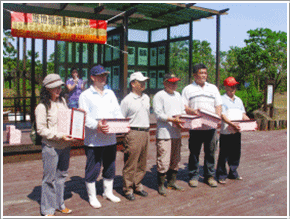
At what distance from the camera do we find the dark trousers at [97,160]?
402cm

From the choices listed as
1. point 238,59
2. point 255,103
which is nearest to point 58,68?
point 255,103

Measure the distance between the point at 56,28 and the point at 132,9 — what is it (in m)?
2.13

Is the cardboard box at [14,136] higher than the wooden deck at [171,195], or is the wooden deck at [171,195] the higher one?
the cardboard box at [14,136]

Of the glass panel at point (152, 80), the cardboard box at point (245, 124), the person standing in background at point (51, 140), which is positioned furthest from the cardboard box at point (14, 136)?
the glass panel at point (152, 80)

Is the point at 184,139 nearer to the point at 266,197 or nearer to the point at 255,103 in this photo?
the point at 266,197

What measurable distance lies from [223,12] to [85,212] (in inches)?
349

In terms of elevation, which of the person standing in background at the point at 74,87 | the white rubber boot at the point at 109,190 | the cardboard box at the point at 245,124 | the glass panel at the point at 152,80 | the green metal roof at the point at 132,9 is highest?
the green metal roof at the point at 132,9

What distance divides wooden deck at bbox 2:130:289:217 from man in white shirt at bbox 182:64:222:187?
0.28 m

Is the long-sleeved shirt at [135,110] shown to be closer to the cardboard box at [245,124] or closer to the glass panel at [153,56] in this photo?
the cardboard box at [245,124]

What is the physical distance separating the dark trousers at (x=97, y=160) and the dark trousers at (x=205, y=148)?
1524 millimetres

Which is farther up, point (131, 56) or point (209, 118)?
point (131, 56)

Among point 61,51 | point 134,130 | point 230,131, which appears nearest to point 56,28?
point 61,51

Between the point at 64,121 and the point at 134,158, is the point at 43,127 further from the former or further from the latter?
the point at 134,158

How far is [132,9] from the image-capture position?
8.45 meters
